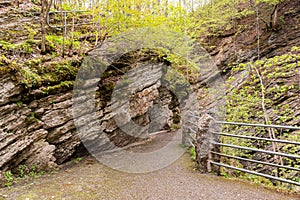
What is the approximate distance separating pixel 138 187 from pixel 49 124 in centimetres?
291

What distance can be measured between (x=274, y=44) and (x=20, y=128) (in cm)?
1320

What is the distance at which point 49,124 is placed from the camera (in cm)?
532

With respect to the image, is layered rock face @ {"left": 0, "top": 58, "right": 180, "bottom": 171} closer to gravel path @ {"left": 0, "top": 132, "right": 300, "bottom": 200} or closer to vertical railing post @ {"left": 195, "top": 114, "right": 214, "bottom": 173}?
gravel path @ {"left": 0, "top": 132, "right": 300, "bottom": 200}

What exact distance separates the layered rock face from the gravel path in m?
0.69

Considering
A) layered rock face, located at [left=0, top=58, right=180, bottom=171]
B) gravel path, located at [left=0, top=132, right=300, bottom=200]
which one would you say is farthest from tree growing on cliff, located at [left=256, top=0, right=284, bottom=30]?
gravel path, located at [left=0, top=132, right=300, bottom=200]

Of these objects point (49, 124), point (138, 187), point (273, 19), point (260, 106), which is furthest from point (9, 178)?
point (273, 19)

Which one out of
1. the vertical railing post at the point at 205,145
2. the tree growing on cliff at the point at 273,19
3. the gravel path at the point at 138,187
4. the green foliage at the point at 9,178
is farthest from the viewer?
the tree growing on cliff at the point at 273,19

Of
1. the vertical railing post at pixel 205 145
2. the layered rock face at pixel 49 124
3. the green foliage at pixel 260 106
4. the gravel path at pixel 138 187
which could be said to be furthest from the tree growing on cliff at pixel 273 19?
the gravel path at pixel 138 187

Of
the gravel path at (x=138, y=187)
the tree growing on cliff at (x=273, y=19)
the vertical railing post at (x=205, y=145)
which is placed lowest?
the gravel path at (x=138, y=187)

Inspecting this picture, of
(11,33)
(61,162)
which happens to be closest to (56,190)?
(61,162)

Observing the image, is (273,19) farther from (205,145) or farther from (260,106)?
(205,145)

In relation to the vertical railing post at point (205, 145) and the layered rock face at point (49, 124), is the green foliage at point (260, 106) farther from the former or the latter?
the layered rock face at point (49, 124)

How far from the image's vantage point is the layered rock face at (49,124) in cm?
454

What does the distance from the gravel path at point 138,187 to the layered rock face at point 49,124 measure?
2.27 feet
